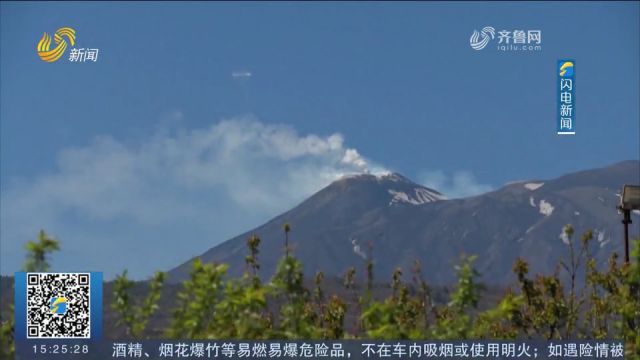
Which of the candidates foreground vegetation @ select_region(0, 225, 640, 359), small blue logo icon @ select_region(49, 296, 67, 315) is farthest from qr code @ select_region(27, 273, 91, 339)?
foreground vegetation @ select_region(0, 225, 640, 359)

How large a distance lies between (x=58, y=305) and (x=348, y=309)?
11.7ft

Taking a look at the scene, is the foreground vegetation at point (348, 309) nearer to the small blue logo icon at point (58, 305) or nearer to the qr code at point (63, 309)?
the qr code at point (63, 309)

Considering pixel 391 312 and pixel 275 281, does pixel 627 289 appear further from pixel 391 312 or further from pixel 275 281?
pixel 275 281

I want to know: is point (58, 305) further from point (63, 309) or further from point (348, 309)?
point (348, 309)

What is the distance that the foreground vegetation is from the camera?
1095 cm

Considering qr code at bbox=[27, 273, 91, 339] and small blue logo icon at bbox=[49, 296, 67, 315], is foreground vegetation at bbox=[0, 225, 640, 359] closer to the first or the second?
qr code at bbox=[27, 273, 91, 339]

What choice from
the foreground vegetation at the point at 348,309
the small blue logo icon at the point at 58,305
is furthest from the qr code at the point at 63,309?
the foreground vegetation at the point at 348,309

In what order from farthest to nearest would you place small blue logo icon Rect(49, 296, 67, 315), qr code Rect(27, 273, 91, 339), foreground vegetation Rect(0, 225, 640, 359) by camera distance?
1. small blue logo icon Rect(49, 296, 67, 315)
2. qr code Rect(27, 273, 91, 339)
3. foreground vegetation Rect(0, 225, 640, 359)

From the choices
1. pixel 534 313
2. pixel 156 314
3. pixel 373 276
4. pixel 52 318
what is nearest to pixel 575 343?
pixel 534 313

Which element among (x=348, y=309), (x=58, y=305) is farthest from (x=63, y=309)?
(x=348, y=309)

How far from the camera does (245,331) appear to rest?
35.7 ft

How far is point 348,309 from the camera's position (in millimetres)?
12898

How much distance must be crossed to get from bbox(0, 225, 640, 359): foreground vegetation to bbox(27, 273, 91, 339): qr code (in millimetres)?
206

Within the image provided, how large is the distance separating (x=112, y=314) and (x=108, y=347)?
3.25 ft
